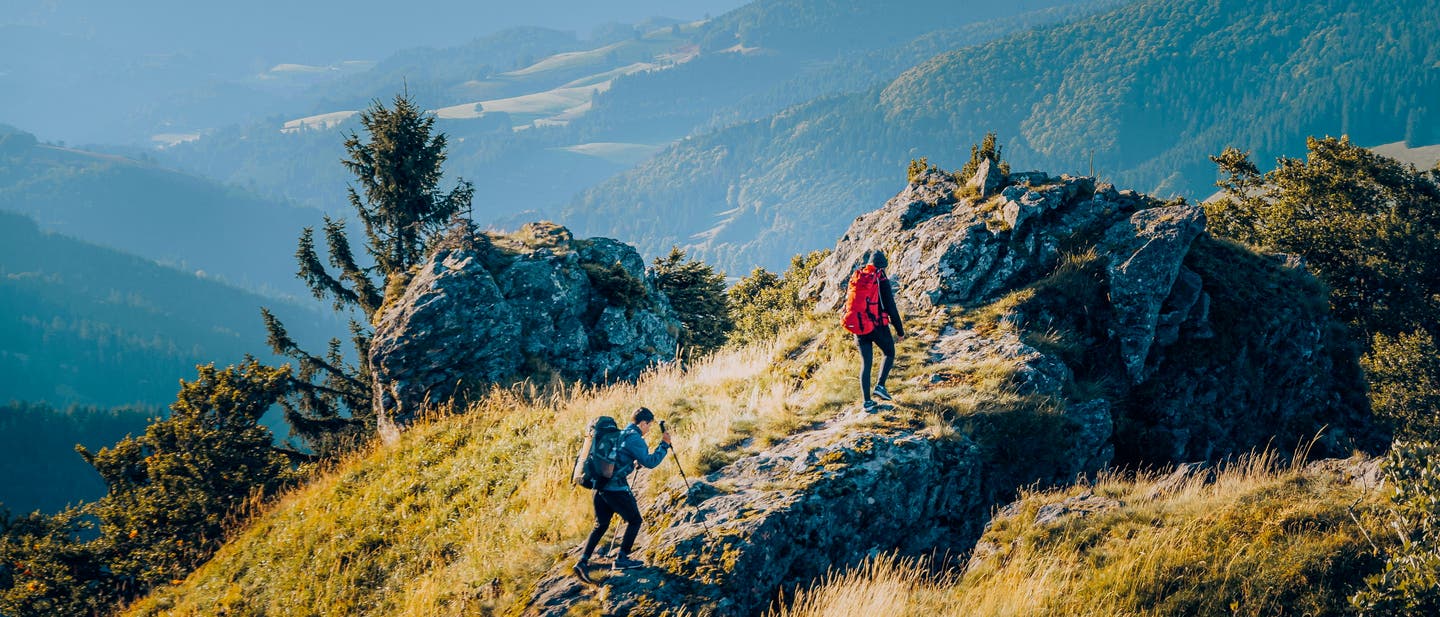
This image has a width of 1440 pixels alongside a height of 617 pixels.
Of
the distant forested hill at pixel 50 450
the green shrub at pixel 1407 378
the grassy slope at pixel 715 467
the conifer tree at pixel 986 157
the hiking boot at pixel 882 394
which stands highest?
the conifer tree at pixel 986 157

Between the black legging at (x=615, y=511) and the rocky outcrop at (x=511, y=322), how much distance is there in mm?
10807

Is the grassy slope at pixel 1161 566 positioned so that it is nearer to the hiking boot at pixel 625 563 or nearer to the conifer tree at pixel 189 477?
the hiking boot at pixel 625 563

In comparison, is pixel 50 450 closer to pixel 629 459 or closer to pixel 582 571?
pixel 582 571

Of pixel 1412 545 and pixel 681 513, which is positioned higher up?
pixel 681 513

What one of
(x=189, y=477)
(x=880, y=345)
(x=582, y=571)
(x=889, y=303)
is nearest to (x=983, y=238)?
(x=889, y=303)

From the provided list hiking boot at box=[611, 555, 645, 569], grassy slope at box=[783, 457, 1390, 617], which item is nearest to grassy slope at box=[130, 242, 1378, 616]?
grassy slope at box=[783, 457, 1390, 617]

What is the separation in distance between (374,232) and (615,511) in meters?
31.0

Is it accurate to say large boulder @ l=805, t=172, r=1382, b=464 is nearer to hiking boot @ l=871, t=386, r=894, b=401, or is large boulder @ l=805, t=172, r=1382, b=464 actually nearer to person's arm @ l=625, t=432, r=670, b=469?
hiking boot @ l=871, t=386, r=894, b=401

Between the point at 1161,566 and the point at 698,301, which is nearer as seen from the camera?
the point at 1161,566

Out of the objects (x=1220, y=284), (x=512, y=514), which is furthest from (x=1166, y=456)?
(x=512, y=514)

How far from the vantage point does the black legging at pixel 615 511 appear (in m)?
8.91

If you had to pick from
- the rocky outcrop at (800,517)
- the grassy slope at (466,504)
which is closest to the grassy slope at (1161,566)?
the rocky outcrop at (800,517)

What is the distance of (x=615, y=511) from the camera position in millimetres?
9008

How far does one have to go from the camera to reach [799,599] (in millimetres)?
8422
